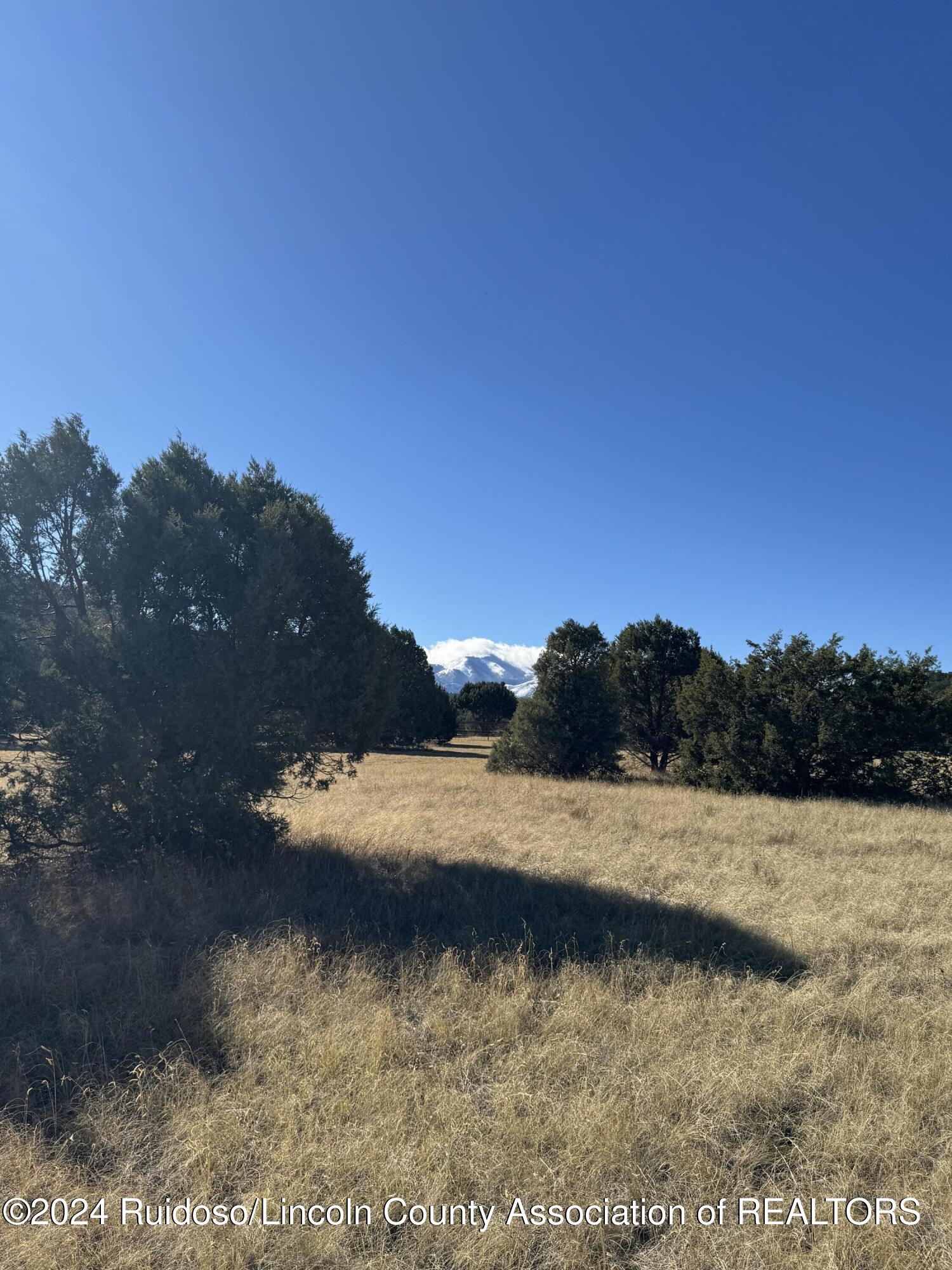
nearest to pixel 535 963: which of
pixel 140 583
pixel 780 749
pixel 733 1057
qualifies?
pixel 733 1057

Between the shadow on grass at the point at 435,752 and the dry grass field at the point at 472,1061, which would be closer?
the dry grass field at the point at 472,1061

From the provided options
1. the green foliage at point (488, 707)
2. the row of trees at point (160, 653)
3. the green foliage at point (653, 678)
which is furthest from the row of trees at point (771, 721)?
the green foliage at point (488, 707)

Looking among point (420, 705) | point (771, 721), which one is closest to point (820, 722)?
point (771, 721)

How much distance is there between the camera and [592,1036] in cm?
448

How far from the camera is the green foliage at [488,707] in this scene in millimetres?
74375

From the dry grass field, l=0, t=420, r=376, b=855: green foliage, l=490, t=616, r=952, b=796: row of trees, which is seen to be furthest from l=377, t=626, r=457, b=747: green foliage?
the dry grass field

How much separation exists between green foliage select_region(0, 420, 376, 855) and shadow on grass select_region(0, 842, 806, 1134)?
0.96 meters

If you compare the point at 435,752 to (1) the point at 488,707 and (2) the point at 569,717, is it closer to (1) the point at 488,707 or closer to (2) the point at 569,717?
(2) the point at 569,717

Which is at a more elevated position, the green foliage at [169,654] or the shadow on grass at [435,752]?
the green foliage at [169,654]

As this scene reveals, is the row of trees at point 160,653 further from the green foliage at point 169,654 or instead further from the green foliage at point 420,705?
the green foliage at point 420,705

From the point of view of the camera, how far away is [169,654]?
8.54m

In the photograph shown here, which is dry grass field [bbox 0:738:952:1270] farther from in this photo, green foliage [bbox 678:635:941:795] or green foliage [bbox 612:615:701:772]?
green foliage [bbox 612:615:701:772]

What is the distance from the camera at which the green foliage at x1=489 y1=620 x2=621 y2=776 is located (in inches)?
1021

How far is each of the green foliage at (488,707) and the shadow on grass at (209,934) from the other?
6470 cm
